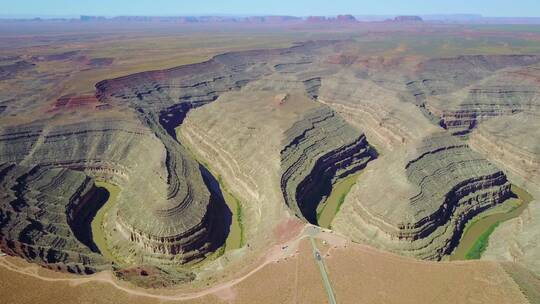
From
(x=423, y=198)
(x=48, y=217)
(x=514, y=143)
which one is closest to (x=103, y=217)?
(x=48, y=217)

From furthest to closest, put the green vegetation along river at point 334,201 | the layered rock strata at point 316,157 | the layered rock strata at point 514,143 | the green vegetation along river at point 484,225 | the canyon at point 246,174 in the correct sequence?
the layered rock strata at point 514,143, the layered rock strata at point 316,157, the green vegetation along river at point 334,201, the green vegetation along river at point 484,225, the canyon at point 246,174

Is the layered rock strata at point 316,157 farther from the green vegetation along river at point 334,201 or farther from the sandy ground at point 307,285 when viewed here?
the sandy ground at point 307,285

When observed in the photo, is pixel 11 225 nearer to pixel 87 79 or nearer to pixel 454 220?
pixel 454 220

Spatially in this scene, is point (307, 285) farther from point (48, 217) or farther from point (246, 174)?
point (48, 217)

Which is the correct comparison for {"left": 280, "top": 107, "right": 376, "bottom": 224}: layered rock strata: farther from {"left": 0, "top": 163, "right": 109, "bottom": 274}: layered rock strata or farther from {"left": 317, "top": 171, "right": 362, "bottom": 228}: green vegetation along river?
{"left": 0, "top": 163, "right": 109, "bottom": 274}: layered rock strata

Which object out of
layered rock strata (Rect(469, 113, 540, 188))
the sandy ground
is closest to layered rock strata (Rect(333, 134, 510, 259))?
layered rock strata (Rect(469, 113, 540, 188))

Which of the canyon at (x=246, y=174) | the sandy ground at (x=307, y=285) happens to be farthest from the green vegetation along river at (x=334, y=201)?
the sandy ground at (x=307, y=285)

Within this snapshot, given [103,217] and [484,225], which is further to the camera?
[103,217]

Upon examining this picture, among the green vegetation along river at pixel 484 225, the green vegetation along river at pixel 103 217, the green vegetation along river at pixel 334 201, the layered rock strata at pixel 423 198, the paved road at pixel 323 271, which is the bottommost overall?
the green vegetation along river at pixel 484 225
